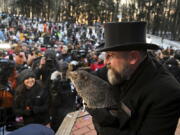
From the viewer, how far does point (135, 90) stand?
135 cm

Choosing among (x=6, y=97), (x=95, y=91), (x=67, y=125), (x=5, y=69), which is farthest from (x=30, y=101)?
(x=95, y=91)

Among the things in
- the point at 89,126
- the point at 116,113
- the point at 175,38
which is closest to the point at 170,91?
the point at 116,113

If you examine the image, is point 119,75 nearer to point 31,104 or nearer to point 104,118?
point 104,118

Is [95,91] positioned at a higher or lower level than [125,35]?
lower

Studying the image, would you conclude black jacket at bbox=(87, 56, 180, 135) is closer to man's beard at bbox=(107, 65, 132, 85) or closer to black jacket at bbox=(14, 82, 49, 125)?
man's beard at bbox=(107, 65, 132, 85)

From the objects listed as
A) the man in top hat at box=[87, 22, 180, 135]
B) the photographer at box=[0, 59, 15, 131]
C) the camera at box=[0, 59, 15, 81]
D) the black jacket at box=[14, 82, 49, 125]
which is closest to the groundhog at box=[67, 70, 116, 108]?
the man in top hat at box=[87, 22, 180, 135]

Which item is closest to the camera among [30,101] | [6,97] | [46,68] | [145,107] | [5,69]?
[145,107]

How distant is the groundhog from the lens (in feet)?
4.76


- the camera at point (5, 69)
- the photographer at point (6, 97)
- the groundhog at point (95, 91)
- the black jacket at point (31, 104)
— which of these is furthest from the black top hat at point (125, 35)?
the camera at point (5, 69)

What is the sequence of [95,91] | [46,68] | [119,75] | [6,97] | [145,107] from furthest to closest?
1. [46,68]
2. [6,97]
3. [95,91]
4. [119,75]
5. [145,107]

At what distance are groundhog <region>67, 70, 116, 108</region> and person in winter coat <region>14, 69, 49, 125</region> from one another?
2153mm

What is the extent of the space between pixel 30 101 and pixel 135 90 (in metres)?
2.59

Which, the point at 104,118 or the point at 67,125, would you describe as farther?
the point at 67,125

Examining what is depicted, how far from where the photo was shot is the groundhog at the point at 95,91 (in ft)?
4.76
